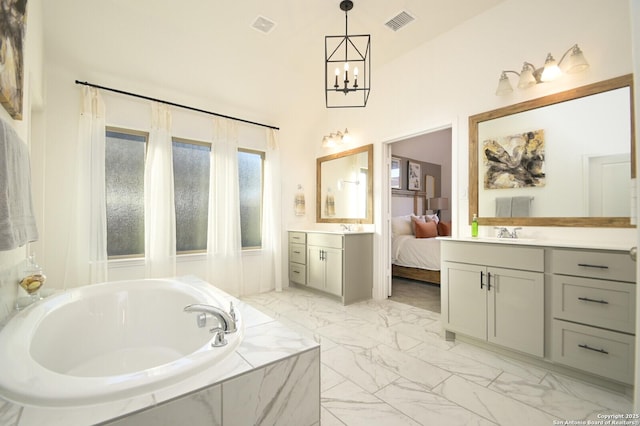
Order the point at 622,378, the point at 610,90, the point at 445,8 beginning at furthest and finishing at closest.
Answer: the point at 445,8, the point at 610,90, the point at 622,378

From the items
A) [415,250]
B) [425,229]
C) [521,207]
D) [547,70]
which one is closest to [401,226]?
[425,229]

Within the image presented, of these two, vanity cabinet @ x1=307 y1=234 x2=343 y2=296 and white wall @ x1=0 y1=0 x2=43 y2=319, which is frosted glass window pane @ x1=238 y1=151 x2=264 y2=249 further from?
white wall @ x1=0 y1=0 x2=43 y2=319

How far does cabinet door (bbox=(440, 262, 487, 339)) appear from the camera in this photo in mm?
2262

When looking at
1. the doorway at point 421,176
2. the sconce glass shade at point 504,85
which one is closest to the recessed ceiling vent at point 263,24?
the sconce glass shade at point 504,85

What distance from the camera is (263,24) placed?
290 cm

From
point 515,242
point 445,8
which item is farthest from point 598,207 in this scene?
point 445,8

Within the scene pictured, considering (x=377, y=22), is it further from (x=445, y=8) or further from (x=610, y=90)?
(x=610, y=90)

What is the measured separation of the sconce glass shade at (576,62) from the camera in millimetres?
2068

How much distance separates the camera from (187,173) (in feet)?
11.9

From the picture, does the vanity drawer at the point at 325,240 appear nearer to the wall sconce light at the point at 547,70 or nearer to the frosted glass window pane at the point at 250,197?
the frosted glass window pane at the point at 250,197

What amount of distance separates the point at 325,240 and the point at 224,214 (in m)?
1.39

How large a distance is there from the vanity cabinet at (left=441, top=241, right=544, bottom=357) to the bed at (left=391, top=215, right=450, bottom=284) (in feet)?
5.49

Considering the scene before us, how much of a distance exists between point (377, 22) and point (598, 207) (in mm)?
2563

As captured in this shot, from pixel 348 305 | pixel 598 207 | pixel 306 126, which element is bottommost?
pixel 348 305
